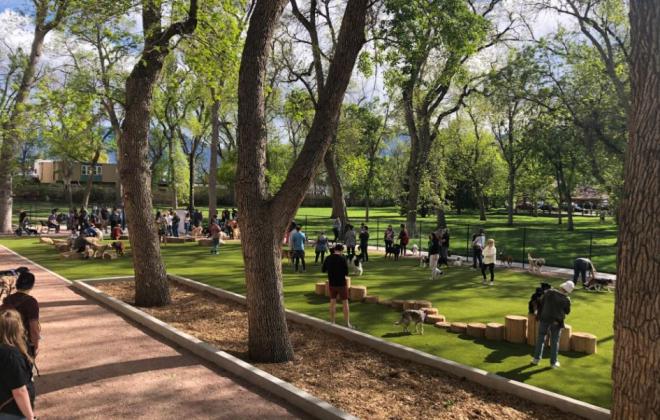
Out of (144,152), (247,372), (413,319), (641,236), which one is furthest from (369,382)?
(144,152)

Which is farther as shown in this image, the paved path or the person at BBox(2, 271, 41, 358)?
the paved path

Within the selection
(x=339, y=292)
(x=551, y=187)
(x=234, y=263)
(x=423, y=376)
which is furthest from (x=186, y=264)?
(x=551, y=187)

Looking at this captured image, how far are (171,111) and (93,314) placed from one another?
1559 inches

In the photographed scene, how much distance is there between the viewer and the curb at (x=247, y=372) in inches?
231

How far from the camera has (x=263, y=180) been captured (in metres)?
7.90

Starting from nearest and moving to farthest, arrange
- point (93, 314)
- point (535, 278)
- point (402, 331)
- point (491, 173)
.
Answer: point (402, 331) → point (93, 314) → point (535, 278) → point (491, 173)

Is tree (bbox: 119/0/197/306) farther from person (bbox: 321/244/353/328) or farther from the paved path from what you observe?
person (bbox: 321/244/353/328)

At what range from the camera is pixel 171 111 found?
47656 millimetres

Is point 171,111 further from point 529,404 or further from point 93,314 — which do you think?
point 529,404

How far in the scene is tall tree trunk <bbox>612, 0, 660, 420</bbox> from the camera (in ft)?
12.0

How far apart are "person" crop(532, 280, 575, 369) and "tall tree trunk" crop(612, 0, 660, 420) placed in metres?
4.59

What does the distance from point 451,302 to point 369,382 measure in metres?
6.56

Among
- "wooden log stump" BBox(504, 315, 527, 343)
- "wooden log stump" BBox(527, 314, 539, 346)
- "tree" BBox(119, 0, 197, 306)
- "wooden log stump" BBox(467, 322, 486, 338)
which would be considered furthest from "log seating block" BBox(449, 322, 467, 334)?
"tree" BBox(119, 0, 197, 306)

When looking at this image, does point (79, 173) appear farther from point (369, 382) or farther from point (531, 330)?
point (369, 382)
